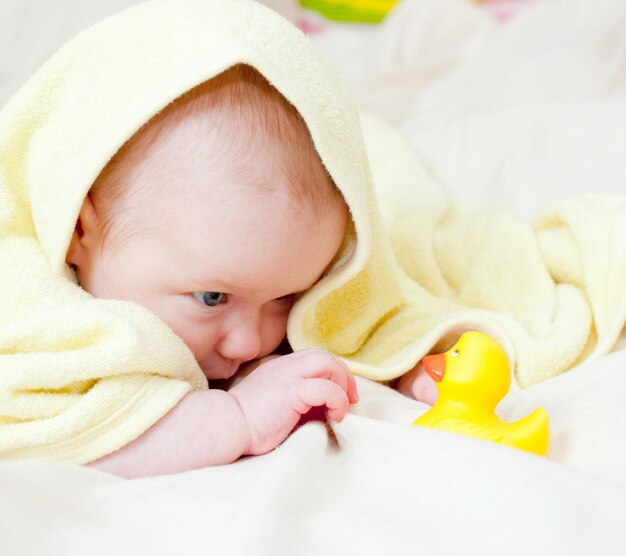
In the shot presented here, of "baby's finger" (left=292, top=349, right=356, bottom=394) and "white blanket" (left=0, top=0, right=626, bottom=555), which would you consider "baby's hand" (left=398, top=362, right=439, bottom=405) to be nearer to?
"white blanket" (left=0, top=0, right=626, bottom=555)

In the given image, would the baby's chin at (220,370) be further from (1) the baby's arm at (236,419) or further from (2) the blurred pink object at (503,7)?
(2) the blurred pink object at (503,7)

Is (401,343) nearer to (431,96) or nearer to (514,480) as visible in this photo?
(514,480)

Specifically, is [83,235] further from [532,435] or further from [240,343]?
[532,435]

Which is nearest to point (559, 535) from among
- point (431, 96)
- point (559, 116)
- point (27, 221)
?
point (27, 221)

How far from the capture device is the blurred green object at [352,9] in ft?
8.37

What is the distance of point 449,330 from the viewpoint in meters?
1.03

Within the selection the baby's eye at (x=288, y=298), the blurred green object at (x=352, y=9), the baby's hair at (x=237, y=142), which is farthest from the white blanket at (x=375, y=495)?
the blurred green object at (x=352, y=9)

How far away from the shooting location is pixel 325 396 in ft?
2.59

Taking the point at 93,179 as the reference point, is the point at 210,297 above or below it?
below

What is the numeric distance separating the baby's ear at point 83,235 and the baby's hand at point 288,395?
0.23 metres

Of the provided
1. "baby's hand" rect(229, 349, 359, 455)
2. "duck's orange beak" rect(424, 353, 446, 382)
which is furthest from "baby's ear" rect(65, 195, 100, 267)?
"duck's orange beak" rect(424, 353, 446, 382)

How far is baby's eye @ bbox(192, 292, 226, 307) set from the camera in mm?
887

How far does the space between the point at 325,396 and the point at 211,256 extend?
0.18 m

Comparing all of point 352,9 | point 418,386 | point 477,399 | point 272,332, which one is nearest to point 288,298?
point 272,332
